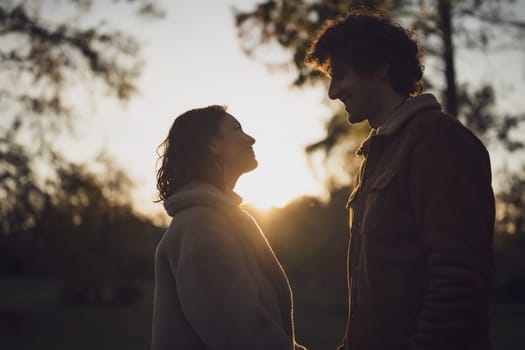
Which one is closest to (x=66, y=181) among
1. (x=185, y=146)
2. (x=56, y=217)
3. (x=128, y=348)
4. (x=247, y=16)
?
(x=56, y=217)

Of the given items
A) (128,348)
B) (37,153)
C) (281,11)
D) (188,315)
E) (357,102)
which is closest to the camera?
(188,315)

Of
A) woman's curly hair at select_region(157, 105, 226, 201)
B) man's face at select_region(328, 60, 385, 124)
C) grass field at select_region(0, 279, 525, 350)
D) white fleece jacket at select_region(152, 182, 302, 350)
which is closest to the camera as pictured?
white fleece jacket at select_region(152, 182, 302, 350)

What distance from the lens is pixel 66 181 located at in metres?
12.6

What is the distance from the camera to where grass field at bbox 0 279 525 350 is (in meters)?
15.0

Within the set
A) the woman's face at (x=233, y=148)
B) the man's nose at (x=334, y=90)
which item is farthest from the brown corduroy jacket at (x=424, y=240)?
the woman's face at (x=233, y=148)

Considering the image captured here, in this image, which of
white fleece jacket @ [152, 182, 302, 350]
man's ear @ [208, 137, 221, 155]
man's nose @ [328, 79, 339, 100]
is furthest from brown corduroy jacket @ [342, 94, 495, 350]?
man's ear @ [208, 137, 221, 155]

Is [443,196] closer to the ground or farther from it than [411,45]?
closer to the ground

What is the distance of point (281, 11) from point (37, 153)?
7.96 metres

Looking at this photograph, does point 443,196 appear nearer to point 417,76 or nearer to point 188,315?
point 417,76

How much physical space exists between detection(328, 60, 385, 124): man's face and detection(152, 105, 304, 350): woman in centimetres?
53

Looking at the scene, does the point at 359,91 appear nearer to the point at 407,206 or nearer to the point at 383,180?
the point at 383,180

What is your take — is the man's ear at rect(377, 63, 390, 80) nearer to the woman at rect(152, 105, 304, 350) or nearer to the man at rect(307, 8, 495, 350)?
the man at rect(307, 8, 495, 350)

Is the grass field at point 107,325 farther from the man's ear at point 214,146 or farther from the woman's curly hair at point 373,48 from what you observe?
the woman's curly hair at point 373,48

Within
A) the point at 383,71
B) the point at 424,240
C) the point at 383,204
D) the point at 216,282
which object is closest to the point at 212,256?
the point at 216,282
